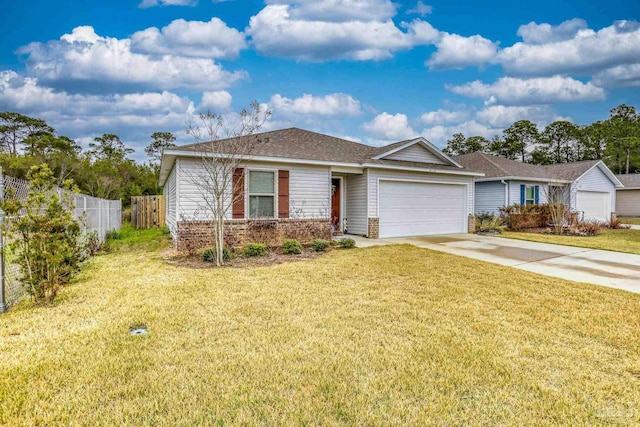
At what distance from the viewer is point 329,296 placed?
17.6ft

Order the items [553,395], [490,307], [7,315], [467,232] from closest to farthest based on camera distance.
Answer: [553,395] → [7,315] → [490,307] → [467,232]

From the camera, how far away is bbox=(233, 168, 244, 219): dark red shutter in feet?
34.4

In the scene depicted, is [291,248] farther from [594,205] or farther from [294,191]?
[594,205]

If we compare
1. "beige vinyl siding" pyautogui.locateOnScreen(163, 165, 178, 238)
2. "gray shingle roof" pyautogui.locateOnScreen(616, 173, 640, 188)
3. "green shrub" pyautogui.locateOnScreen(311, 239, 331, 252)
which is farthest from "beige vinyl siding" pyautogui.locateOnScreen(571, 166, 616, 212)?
"beige vinyl siding" pyautogui.locateOnScreen(163, 165, 178, 238)

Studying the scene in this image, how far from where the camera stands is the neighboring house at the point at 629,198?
28.3 m

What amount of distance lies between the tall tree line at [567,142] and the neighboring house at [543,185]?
19.6 metres

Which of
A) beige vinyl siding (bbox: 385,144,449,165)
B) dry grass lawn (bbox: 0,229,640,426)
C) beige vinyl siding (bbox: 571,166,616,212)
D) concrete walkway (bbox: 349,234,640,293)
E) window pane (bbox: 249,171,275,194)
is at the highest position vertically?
beige vinyl siding (bbox: 385,144,449,165)

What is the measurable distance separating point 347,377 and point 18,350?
10.8ft

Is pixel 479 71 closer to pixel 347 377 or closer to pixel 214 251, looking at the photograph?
pixel 214 251

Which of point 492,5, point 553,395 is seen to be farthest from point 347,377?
point 492,5

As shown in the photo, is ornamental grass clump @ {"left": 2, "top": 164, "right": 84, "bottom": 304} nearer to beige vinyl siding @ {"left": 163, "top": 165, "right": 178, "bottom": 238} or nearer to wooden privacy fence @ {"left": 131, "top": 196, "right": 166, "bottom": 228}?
beige vinyl siding @ {"left": 163, "top": 165, "right": 178, "bottom": 238}

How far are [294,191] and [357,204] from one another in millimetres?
3067

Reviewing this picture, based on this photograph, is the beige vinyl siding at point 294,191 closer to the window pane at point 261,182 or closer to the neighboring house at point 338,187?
the neighboring house at point 338,187

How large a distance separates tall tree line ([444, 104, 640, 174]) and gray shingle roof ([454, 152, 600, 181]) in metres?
20.5
